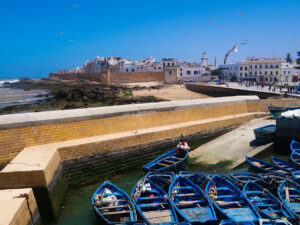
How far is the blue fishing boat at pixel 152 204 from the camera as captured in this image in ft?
23.4

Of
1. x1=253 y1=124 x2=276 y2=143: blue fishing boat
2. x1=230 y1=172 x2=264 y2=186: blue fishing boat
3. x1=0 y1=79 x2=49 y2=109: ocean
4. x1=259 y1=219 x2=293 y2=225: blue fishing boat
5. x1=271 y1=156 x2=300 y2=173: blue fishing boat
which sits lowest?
x1=271 y1=156 x2=300 y2=173: blue fishing boat

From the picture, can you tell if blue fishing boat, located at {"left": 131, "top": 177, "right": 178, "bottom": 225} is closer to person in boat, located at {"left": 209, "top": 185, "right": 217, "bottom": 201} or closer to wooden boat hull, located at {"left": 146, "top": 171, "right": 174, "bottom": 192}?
wooden boat hull, located at {"left": 146, "top": 171, "right": 174, "bottom": 192}

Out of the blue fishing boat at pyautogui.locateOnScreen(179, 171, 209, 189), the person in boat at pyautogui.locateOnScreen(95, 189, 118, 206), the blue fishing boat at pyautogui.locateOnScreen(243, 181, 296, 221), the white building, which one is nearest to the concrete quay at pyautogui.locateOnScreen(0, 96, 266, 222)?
the person in boat at pyautogui.locateOnScreen(95, 189, 118, 206)

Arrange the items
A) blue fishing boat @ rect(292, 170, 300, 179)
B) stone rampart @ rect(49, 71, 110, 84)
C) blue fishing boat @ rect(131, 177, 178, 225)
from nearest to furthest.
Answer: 1. blue fishing boat @ rect(131, 177, 178, 225)
2. blue fishing boat @ rect(292, 170, 300, 179)
3. stone rampart @ rect(49, 71, 110, 84)

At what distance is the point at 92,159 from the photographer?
11.2m

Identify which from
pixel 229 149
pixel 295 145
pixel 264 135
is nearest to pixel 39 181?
pixel 229 149

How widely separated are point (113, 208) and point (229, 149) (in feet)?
26.2

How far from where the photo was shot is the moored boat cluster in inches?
279

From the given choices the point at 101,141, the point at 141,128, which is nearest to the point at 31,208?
the point at 101,141

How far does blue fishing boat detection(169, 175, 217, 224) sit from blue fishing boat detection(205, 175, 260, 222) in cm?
Answer: 31

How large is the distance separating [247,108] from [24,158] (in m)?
15.5

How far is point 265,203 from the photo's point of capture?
795 cm

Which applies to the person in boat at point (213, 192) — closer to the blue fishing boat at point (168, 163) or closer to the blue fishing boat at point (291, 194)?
the blue fishing boat at point (291, 194)

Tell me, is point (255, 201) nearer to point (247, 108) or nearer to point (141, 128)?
point (141, 128)
